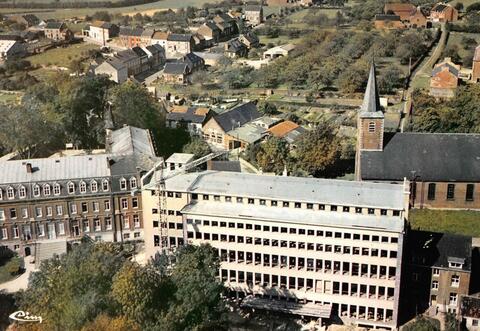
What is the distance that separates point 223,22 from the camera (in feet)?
551

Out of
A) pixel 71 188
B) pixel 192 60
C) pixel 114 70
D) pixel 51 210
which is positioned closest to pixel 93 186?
pixel 71 188

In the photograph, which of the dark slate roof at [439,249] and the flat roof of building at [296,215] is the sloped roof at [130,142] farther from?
the dark slate roof at [439,249]

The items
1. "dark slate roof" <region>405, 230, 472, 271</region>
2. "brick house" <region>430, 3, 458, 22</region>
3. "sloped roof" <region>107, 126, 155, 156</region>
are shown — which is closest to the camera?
"dark slate roof" <region>405, 230, 472, 271</region>

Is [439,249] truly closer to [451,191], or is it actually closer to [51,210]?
[451,191]

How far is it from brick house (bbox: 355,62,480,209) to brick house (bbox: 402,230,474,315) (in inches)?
430

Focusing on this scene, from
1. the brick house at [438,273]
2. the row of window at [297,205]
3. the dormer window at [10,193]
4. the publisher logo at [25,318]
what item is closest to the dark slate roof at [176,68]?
the dormer window at [10,193]

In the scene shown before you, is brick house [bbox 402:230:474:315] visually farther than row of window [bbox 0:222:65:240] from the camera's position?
No

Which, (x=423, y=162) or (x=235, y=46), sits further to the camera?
(x=235, y=46)

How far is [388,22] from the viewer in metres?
144

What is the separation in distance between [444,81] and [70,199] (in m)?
64.5

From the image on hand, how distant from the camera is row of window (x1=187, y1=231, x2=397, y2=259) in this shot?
45.9m

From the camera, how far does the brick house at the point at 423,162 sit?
58.5 m

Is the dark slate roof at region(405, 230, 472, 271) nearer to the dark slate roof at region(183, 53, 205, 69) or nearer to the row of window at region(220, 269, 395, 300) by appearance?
the row of window at region(220, 269, 395, 300)

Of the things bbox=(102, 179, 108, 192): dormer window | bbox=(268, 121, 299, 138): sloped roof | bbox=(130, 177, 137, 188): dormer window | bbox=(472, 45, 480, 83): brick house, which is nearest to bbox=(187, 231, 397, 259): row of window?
bbox=(130, 177, 137, 188): dormer window
